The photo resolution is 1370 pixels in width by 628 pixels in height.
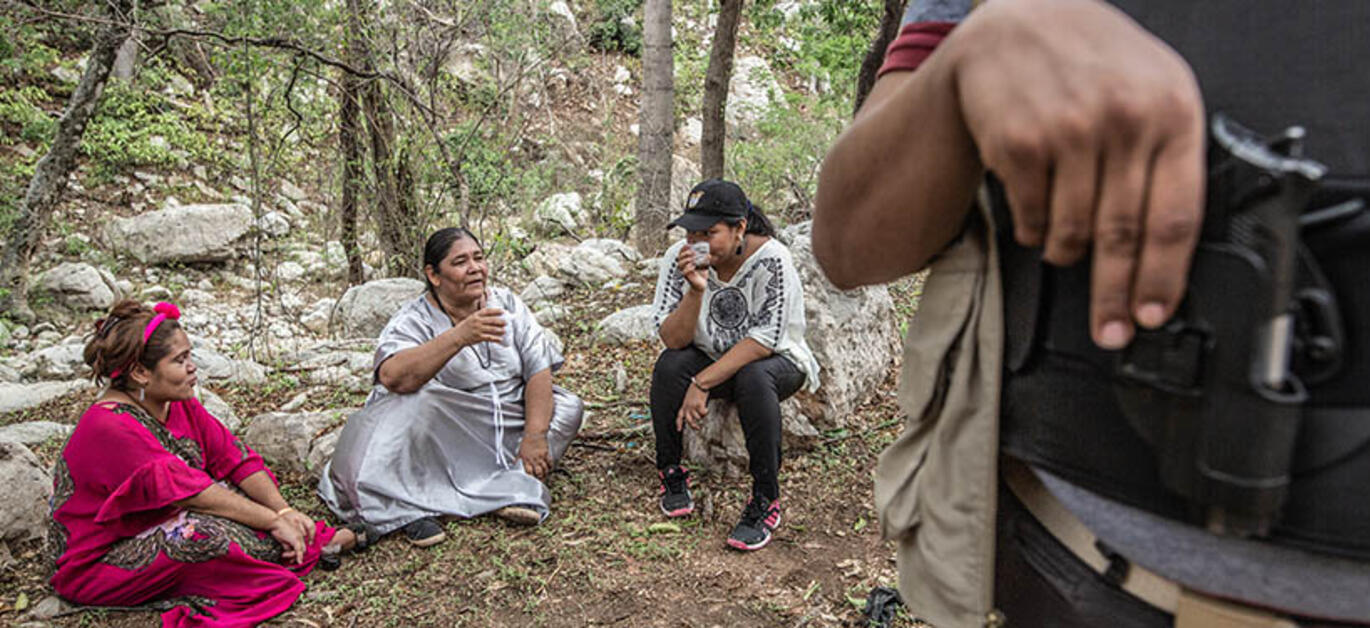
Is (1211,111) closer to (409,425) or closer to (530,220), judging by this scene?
(409,425)

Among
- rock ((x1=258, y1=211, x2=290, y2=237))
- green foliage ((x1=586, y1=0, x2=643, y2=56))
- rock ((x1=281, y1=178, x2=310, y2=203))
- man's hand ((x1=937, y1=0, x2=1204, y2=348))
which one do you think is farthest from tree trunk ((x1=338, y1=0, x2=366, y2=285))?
green foliage ((x1=586, y1=0, x2=643, y2=56))

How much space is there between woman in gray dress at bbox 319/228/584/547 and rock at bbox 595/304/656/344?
79.0 inches

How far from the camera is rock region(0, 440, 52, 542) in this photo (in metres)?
3.47

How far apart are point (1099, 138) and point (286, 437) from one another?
14.7 ft

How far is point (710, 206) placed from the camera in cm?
371

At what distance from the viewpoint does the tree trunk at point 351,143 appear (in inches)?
225

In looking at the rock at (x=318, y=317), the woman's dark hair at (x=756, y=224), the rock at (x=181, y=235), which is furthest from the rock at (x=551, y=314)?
the rock at (x=181, y=235)

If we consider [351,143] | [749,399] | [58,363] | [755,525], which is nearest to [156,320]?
[749,399]

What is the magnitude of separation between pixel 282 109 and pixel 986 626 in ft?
22.7

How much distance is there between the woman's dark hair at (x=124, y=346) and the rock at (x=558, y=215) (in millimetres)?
7042

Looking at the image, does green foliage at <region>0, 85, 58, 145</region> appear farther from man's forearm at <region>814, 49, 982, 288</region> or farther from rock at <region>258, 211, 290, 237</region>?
man's forearm at <region>814, 49, 982, 288</region>

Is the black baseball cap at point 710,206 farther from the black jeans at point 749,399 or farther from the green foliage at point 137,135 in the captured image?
the green foliage at point 137,135

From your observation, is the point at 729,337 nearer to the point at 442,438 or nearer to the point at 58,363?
the point at 442,438

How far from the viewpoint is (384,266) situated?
7828 mm
